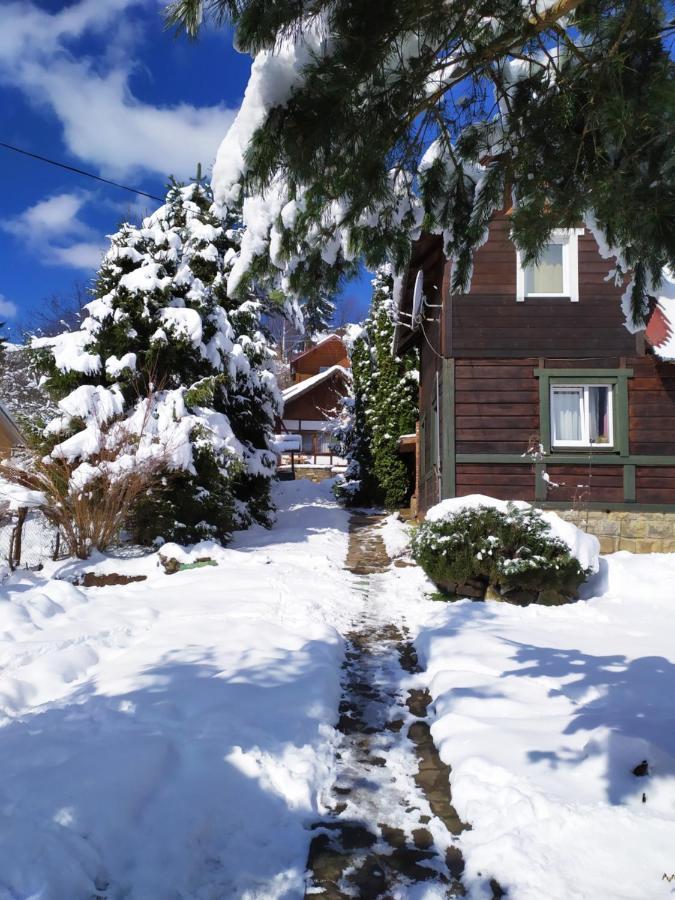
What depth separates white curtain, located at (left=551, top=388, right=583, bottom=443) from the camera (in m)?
10.9

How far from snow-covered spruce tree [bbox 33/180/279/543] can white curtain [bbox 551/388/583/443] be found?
5.60m

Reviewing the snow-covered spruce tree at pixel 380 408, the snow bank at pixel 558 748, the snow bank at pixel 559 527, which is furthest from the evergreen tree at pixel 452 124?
the snow-covered spruce tree at pixel 380 408

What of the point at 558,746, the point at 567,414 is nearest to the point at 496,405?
the point at 567,414

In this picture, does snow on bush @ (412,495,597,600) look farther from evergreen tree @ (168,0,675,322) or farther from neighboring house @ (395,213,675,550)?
evergreen tree @ (168,0,675,322)

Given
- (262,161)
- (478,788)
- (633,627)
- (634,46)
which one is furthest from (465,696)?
(634,46)

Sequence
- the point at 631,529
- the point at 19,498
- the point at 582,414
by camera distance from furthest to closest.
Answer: the point at 582,414 < the point at 631,529 < the point at 19,498

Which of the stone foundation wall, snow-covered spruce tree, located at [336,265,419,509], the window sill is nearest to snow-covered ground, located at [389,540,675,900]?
the stone foundation wall

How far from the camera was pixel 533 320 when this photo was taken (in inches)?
424

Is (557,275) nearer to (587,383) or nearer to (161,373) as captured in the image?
(587,383)

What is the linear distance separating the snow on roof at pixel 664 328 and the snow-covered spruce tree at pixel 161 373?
7399mm

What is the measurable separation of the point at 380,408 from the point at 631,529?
32.0 feet

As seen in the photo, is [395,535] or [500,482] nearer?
[500,482]

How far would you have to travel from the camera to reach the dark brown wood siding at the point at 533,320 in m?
10.7

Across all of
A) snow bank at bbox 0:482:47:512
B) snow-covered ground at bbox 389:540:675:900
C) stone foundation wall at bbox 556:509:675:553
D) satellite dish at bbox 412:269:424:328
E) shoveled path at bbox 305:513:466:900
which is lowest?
shoveled path at bbox 305:513:466:900
